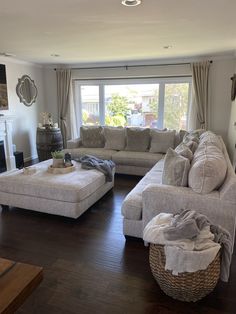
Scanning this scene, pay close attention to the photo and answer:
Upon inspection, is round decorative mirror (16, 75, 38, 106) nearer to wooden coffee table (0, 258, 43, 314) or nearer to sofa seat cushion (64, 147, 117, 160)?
sofa seat cushion (64, 147, 117, 160)

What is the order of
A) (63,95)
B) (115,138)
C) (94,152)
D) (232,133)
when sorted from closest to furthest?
(232,133)
(94,152)
(115,138)
(63,95)

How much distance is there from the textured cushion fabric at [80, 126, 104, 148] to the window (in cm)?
89

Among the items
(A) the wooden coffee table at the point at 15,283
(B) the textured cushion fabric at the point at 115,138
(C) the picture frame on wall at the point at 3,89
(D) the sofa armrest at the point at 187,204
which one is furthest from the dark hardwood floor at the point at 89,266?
(C) the picture frame on wall at the point at 3,89

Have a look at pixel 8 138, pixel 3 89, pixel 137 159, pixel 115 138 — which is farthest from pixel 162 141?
pixel 3 89

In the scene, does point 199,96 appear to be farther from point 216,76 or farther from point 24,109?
point 24,109

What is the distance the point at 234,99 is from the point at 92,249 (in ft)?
12.4

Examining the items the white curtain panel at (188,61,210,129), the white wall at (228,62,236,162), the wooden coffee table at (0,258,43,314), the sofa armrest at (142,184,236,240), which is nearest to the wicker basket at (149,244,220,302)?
the sofa armrest at (142,184,236,240)

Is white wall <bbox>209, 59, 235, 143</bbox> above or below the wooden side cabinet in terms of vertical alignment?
above

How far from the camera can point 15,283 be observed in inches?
43.4

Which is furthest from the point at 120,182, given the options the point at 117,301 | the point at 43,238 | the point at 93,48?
the point at 117,301

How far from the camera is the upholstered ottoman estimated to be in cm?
273

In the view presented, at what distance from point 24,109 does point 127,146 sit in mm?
2604

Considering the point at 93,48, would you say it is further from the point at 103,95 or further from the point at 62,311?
the point at 62,311

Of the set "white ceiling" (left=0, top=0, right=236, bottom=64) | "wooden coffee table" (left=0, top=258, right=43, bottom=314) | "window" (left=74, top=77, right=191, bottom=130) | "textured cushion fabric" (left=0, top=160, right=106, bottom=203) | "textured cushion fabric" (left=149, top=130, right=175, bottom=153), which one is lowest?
"textured cushion fabric" (left=0, top=160, right=106, bottom=203)
